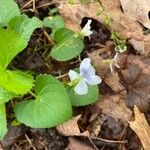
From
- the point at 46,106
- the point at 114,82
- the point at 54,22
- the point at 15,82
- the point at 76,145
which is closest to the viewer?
the point at 15,82

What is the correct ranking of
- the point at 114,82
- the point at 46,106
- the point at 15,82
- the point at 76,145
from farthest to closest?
the point at 114,82, the point at 76,145, the point at 46,106, the point at 15,82

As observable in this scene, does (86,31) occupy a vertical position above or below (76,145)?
above

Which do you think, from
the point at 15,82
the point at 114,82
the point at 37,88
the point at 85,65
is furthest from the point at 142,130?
the point at 15,82

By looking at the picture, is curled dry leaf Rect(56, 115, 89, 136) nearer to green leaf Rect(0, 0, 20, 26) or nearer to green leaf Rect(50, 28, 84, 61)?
green leaf Rect(50, 28, 84, 61)

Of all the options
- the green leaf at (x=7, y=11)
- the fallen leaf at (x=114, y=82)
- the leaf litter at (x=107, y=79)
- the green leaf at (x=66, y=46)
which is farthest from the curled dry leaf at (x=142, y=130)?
the green leaf at (x=7, y=11)

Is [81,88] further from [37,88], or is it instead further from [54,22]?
[54,22]

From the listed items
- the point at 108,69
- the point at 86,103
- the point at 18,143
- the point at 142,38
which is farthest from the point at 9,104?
the point at 142,38

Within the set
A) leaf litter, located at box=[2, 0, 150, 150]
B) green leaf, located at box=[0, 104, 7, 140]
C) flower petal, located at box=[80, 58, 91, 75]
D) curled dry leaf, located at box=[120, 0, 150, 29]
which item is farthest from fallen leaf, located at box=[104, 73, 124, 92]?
green leaf, located at box=[0, 104, 7, 140]
